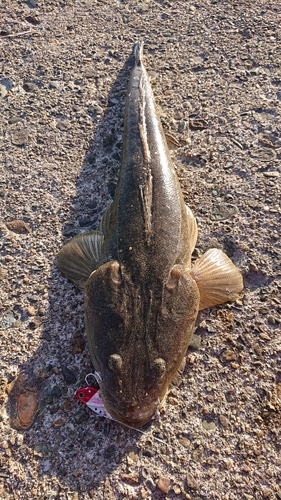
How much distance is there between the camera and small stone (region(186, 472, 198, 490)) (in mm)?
2447

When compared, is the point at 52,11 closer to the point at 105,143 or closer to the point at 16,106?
the point at 16,106

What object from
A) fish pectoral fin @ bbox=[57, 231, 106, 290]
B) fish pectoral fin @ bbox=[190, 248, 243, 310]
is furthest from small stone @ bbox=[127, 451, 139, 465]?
fish pectoral fin @ bbox=[57, 231, 106, 290]

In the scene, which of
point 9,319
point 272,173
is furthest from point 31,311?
point 272,173

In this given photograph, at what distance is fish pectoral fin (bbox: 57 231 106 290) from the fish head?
1.06 feet

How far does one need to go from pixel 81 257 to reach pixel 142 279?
2.24ft

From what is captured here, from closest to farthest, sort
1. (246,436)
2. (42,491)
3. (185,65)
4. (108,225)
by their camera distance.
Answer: (42,491)
(246,436)
(108,225)
(185,65)

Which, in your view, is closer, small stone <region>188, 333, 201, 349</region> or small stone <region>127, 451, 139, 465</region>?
small stone <region>127, 451, 139, 465</region>

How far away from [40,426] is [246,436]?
1313 millimetres

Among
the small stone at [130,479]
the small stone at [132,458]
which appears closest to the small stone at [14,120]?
the small stone at [132,458]

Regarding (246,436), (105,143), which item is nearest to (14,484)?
(246,436)

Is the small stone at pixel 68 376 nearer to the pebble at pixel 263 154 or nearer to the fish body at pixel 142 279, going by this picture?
the fish body at pixel 142 279

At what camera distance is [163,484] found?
245 cm

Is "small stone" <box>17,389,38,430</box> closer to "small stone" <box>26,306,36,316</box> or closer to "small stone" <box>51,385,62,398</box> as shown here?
"small stone" <box>51,385,62,398</box>

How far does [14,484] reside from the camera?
2436mm
